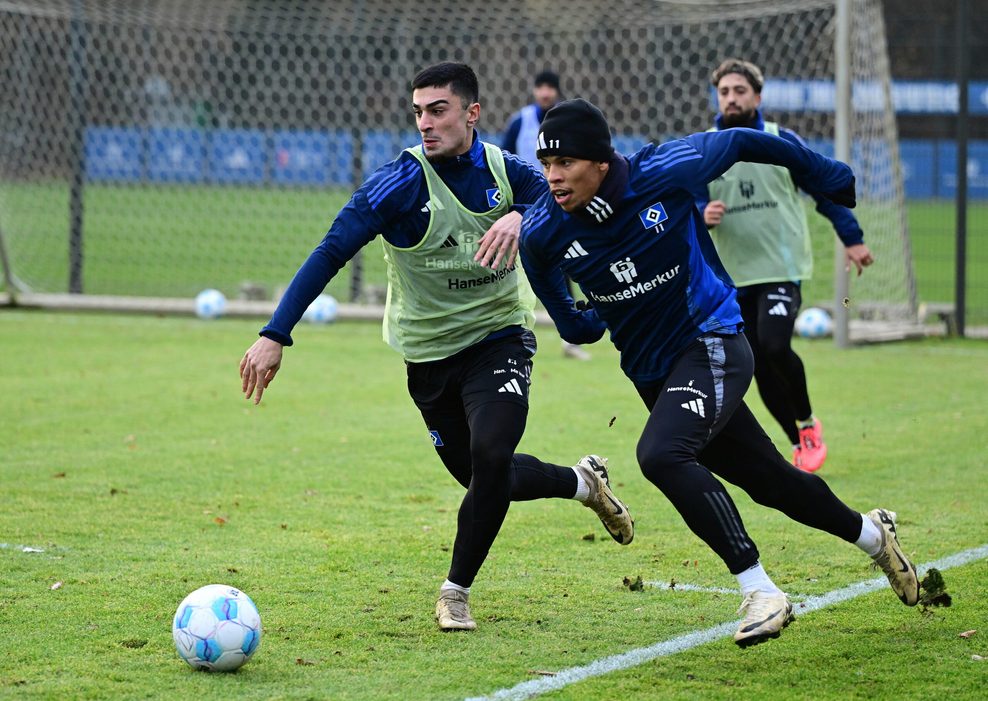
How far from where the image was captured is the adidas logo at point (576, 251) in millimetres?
4617

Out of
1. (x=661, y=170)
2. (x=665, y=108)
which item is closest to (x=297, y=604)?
(x=661, y=170)

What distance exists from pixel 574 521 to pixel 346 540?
121cm

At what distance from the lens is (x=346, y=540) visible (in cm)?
623

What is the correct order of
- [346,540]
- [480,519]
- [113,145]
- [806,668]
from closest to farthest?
[806,668] < [480,519] < [346,540] < [113,145]

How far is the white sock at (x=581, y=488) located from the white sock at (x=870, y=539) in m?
1.25

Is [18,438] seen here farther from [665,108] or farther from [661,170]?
[665,108]

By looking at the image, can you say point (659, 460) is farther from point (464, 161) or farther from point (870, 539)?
point (464, 161)

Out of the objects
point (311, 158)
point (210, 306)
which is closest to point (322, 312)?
point (210, 306)

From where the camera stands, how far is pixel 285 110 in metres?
24.4

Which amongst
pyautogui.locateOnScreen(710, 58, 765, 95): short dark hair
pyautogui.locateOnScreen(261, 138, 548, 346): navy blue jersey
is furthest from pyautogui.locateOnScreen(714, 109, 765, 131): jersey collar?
pyautogui.locateOnScreen(261, 138, 548, 346): navy blue jersey

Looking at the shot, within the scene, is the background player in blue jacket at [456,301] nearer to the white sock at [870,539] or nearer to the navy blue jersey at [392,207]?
the navy blue jersey at [392,207]

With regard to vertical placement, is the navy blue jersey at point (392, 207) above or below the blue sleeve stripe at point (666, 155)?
below

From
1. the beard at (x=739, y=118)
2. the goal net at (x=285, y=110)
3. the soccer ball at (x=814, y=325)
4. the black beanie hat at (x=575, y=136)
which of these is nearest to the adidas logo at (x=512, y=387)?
the black beanie hat at (x=575, y=136)

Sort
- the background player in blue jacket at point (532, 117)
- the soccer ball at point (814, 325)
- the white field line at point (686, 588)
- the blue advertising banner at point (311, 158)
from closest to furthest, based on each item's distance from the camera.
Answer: the white field line at point (686, 588)
the background player in blue jacket at point (532, 117)
the soccer ball at point (814, 325)
the blue advertising banner at point (311, 158)
